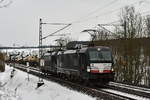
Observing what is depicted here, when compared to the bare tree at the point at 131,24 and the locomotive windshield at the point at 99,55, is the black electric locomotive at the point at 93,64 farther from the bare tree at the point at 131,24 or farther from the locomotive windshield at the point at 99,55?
the bare tree at the point at 131,24

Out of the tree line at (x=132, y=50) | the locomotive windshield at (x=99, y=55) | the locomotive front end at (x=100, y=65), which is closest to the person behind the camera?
the locomotive front end at (x=100, y=65)

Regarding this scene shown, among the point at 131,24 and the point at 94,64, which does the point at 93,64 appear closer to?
the point at 94,64

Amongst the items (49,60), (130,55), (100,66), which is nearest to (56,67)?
(49,60)

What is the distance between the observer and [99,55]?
23.0m

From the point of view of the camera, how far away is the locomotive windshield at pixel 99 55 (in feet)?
74.5

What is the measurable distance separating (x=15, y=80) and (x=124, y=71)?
49.5 feet

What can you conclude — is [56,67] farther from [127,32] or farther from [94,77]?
[94,77]

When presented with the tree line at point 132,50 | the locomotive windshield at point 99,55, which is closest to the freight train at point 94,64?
the locomotive windshield at point 99,55

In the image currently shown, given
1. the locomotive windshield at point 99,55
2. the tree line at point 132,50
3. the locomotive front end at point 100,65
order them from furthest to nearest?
the tree line at point 132,50
the locomotive windshield at point 99,55
the locomotive front end at point 100,65

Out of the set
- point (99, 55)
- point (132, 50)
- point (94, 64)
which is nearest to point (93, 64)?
point (94, 64)

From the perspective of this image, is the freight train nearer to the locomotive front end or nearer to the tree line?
the locomotive front end

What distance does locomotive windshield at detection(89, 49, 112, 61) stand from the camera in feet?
74.5

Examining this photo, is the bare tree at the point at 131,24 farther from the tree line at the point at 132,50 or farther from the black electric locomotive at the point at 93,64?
the black electric locomotive at the point at 93,64

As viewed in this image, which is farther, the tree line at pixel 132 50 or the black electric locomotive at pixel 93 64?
the tree line at pixel 132 50
